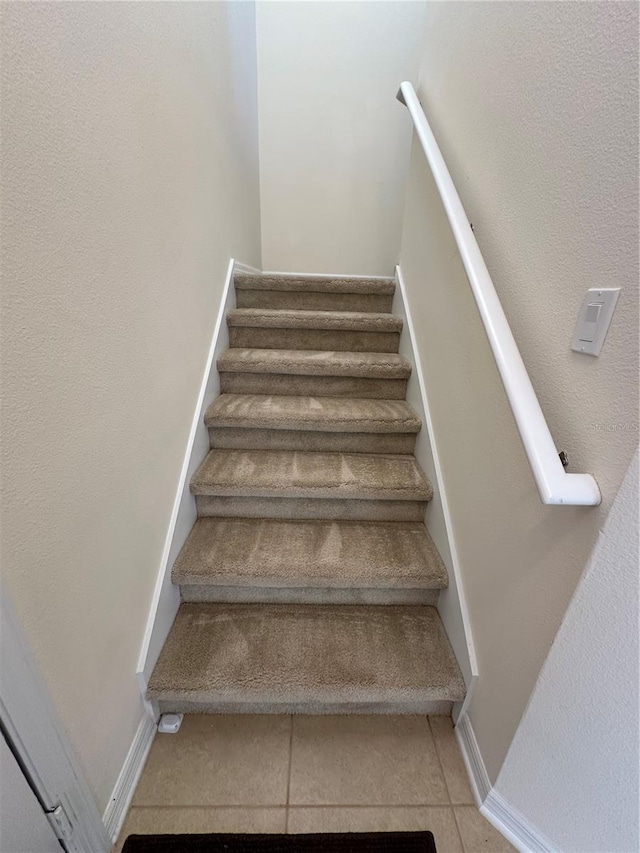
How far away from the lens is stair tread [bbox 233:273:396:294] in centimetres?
191

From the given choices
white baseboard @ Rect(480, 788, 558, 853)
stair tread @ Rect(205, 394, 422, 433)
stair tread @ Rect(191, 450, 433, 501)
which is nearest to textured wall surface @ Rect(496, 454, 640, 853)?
white baseboard @ Rect(480, 788, 558, 853)

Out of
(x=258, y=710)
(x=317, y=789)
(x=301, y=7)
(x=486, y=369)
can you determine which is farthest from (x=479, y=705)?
(x=301, y=7)

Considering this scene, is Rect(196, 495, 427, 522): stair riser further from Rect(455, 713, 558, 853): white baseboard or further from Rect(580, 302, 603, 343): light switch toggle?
Rect(580, 302, 603, 343): light switch toggle

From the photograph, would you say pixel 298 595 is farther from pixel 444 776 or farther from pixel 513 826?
pixel 513 826

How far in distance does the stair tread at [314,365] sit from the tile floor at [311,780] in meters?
1.19

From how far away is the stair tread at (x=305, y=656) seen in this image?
38.4 inches

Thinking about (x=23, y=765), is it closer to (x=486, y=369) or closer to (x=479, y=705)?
(x=479, y=705)

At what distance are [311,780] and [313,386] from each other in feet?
4.20

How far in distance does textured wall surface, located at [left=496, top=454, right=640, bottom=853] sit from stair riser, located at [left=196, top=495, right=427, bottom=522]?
0.67 m

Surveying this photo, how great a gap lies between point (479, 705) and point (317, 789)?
453 millimetres

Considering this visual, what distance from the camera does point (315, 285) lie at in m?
1.94

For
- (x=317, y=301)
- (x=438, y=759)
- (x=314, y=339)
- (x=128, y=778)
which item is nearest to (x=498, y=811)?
(x=438, y=759)

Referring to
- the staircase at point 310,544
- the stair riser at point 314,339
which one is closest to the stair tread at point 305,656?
the staircase at point 310,544

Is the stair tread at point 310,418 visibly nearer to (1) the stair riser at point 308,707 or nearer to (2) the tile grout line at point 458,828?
(1) the stair riser at point 308,707
